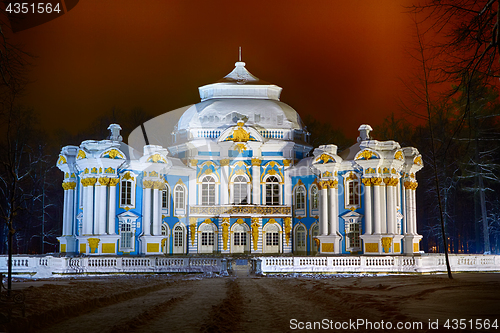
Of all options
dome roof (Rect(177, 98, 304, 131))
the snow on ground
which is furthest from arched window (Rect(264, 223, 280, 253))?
the snow on ground

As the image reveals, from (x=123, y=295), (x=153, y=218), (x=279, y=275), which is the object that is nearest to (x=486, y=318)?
(x=123, y=295)

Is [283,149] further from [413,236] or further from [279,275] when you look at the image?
[279,275]

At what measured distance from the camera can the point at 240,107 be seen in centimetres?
A: 4309

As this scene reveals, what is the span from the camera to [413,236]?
36.9m

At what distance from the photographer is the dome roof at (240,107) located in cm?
4256

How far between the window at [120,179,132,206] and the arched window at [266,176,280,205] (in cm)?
909

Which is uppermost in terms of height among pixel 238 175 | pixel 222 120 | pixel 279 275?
pixel 222 120

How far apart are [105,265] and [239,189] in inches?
521

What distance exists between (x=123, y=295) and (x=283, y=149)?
24.5 m

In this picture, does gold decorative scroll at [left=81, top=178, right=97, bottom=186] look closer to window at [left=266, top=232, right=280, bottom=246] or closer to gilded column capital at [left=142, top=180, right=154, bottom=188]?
gilded column capital at [left=142, top=180, right=154, bottom=188]

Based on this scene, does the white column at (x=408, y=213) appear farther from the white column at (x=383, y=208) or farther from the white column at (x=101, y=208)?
the white column at (x=101, y=208)

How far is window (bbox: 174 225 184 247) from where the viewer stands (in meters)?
40.7

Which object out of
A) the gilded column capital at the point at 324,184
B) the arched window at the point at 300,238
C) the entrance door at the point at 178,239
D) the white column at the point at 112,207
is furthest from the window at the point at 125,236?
the gilded column capital at the point at 324,184

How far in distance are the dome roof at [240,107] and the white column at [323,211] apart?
6.17m
